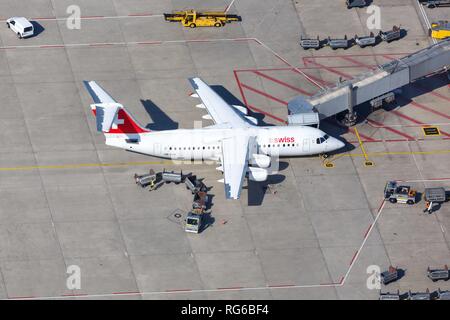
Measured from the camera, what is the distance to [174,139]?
137m

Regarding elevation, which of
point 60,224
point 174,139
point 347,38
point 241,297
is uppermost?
point 347,38

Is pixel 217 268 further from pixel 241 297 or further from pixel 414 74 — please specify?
pixel 414 74

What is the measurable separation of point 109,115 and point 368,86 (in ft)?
120

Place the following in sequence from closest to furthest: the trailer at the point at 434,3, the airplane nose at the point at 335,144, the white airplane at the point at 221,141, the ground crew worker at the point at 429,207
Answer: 1. the ground crew worker at the point at 429,207
2. the white airplane at the point at 221,141
3. the airplane nose at the point at 335,144
4. the trailer at the point at 434,3

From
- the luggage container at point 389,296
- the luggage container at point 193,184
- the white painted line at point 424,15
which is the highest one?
the white painted line at point 424,15

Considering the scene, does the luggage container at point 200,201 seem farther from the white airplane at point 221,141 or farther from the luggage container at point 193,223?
the white airplane at point 221,141

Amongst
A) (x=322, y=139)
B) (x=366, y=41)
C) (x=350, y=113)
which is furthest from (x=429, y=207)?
(x=366, y=41)

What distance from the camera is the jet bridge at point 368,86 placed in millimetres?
143500

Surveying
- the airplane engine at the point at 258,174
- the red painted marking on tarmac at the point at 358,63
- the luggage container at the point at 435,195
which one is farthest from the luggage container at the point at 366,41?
the airplane engine at the point at 258,174

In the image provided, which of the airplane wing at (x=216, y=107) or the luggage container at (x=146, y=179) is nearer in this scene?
the luggage container at (x=146, y=179)

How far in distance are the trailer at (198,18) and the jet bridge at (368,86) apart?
76.0ft

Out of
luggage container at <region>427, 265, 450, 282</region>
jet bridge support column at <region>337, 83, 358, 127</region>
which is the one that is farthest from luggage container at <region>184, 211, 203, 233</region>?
luggage container at <region>427, 265, 450, 282</region>
